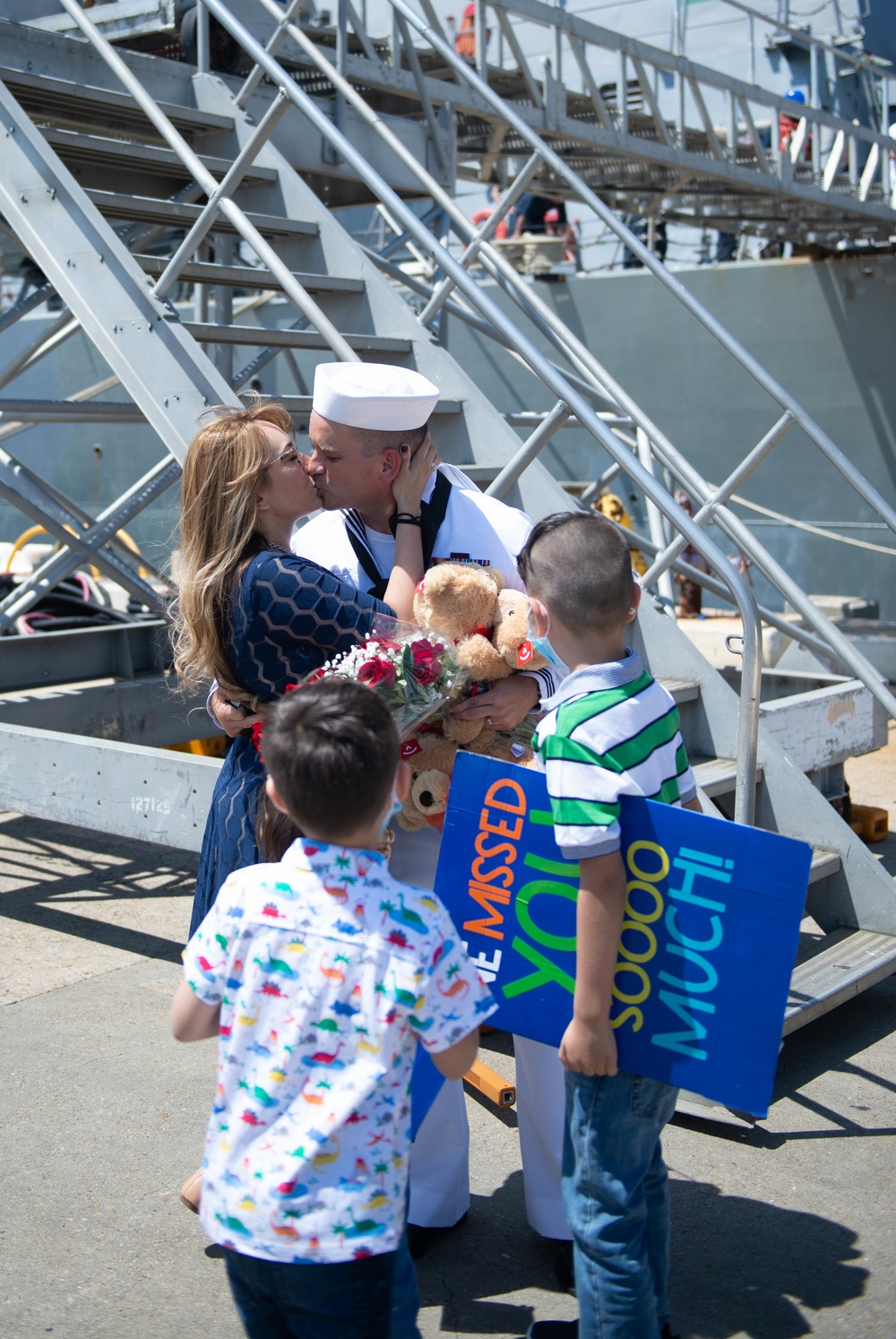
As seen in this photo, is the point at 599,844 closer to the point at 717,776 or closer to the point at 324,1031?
the point at 324,1031

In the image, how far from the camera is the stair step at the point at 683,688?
486 cm

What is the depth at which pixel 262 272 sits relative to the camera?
547cm

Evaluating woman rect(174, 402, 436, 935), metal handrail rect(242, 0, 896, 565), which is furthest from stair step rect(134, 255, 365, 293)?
woman rect(174, 402, 436, 935)

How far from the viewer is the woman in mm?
2678

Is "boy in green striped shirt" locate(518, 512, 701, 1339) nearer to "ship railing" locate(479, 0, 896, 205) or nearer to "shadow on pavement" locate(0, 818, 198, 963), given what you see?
"shadow on pavement" locate(0, 818, 198, 963)

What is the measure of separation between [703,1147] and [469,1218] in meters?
0.77

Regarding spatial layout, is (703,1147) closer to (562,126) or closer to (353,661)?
(353,661)

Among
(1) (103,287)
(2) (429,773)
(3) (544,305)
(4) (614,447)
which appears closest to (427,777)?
(2) (429,773)

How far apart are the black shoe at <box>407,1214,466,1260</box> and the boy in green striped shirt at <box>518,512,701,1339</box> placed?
31.6 inches

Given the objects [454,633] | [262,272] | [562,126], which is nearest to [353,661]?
[454,633]

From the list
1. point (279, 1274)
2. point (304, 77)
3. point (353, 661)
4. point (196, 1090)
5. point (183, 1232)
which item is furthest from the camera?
point (304, 77)

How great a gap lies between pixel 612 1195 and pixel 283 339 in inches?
155

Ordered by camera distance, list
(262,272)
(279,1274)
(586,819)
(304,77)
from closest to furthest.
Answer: (279,1274) < (586,819) < (262,272) < (304,77)

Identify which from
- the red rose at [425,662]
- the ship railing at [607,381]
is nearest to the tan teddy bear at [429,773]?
the red rose at [425,662]
